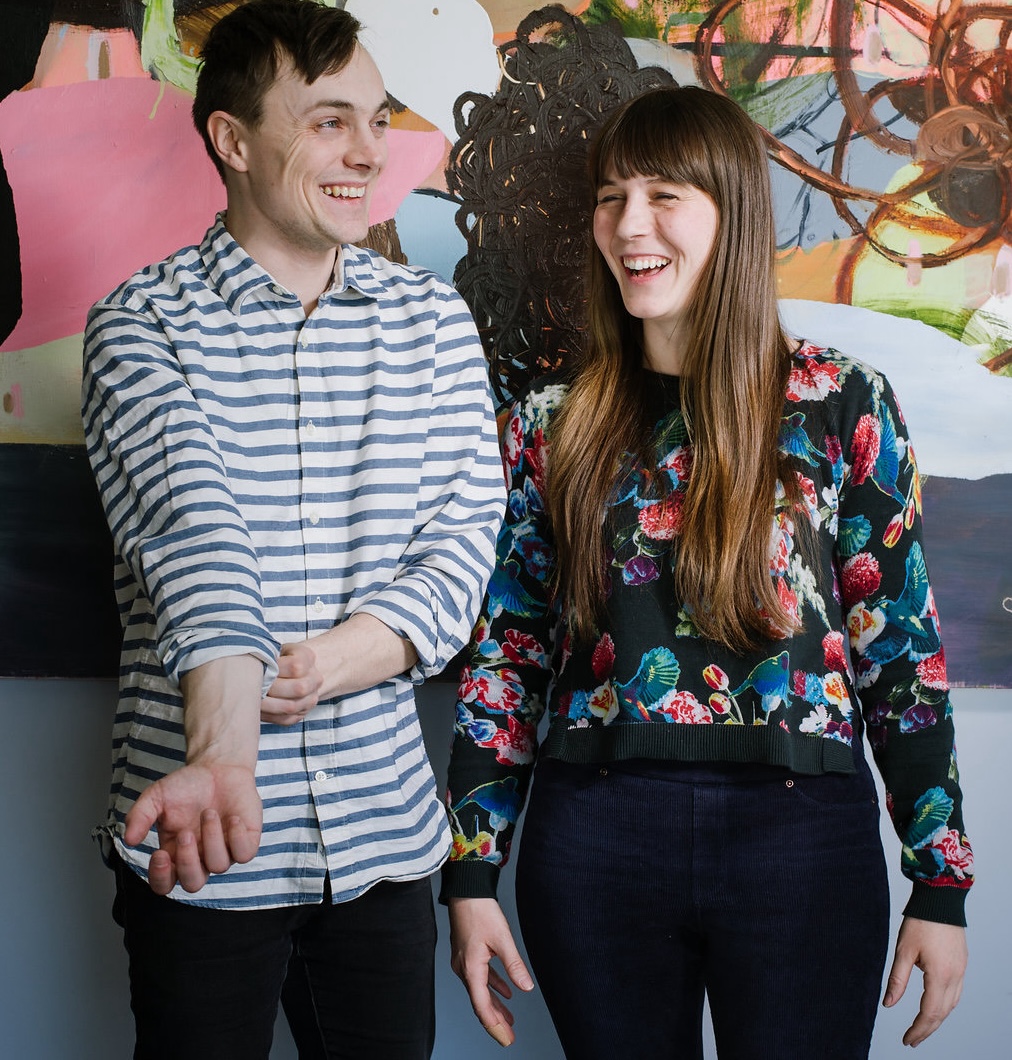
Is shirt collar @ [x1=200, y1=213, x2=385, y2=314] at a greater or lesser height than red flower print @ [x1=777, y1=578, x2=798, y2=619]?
greater

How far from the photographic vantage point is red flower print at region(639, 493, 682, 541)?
1299mm

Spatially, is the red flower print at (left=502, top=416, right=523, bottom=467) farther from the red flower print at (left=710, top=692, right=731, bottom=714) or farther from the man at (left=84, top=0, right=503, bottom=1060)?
the red flower print at (left=710, top=692, right=731, bottom=714)

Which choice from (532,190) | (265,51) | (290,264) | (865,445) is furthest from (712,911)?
(265,51)

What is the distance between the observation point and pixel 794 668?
1.24 m

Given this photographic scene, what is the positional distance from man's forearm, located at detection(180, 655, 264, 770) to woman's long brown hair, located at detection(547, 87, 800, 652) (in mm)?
462

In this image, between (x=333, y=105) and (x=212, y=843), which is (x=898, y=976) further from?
(x=333, y=105)

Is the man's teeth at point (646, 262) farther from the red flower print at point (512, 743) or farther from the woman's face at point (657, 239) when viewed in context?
the red flower print at point (512, 743)

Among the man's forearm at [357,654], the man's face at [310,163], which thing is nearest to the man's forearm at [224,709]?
the man's forearm at [357,654]

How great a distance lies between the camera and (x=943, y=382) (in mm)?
1637

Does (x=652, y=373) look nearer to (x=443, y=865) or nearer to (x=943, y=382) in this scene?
(x=943, y=382)

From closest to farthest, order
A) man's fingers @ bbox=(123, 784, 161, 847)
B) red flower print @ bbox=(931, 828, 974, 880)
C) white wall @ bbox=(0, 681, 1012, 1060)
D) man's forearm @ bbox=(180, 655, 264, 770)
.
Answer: man's fingers @ bbox=(123, 784, 161, 847), man's forearm @ bbox=(180, 655, 264, 770), red flower print @ bbox=(931, 828, 974, 880), white wall @ bbox=(0, 681, 1012, 1060)

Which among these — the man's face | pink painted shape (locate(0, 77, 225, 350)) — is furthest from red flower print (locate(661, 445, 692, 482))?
pink painted shape (locate(0, 77, 225, 350))

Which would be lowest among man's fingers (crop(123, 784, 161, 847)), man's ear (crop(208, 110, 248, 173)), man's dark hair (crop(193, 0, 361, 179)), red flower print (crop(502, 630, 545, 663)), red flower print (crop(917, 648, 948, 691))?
red flower print (crop(502, 630, 545, 663))

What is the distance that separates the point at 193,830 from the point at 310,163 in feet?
2.61
